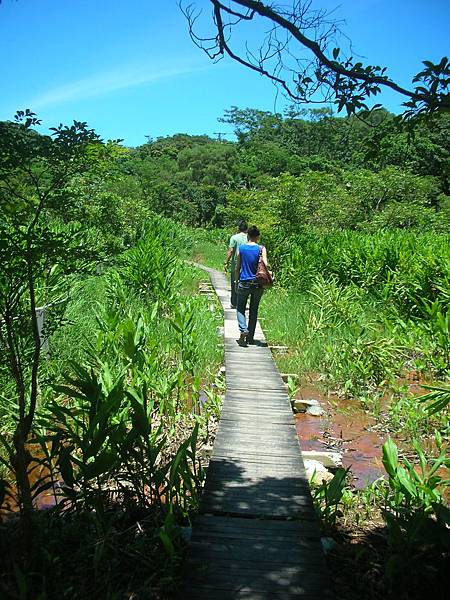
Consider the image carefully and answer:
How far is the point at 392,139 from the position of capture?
285 cm

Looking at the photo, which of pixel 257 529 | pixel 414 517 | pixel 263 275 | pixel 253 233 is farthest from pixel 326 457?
pixel 253 233

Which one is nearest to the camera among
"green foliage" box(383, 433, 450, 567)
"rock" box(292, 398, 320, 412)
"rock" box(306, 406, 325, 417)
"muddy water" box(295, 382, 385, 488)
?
"green foliage" box(383, 433, 450, 567)

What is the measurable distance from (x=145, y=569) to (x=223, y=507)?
716 mm

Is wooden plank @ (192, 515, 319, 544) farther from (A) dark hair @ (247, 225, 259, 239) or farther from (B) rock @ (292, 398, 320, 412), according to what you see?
(A) dark hair @ (247, 225, 259, 239)

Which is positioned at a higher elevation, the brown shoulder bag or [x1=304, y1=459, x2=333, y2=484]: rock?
the brown shoulder bag

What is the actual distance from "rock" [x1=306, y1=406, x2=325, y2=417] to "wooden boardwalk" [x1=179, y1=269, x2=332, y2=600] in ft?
1.46

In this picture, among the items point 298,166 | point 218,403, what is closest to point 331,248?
point 218,403

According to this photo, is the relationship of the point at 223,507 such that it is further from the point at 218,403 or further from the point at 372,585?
the point at 218,403

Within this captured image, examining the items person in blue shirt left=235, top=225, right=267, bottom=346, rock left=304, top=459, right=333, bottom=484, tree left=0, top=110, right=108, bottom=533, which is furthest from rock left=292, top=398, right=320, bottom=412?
tree left=0, top=110, right=108, bottom=533

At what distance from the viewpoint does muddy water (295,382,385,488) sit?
441cm

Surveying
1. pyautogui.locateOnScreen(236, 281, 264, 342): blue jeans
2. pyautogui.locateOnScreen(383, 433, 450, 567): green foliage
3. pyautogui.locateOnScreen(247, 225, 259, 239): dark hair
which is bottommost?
pyautogui.locateOnScreen(383, 433, 450, 567): green foliage

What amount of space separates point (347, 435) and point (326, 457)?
0.65 metres

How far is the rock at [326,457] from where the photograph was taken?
4.43 meters

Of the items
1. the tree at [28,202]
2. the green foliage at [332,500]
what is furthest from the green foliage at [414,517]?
the tree at [28,202]
